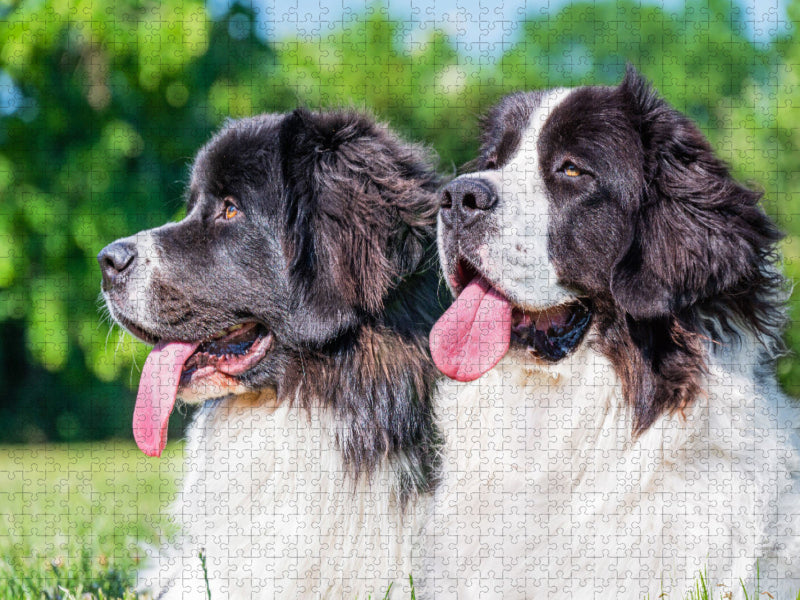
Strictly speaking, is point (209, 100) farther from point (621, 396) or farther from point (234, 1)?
point (621, 396)

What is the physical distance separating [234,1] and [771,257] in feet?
43.2

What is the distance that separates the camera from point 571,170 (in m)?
3.25

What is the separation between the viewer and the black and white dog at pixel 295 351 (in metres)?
3.46

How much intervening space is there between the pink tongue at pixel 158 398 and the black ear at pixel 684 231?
1.77 m

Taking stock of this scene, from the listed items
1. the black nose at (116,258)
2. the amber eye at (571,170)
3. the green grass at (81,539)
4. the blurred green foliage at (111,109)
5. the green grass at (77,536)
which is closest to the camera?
the amber eye at (571,170)

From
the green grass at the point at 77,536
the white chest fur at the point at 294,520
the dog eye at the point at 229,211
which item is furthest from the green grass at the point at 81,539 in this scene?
the dog eye at the point at 229,211

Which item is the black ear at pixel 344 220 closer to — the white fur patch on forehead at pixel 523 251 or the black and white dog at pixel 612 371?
the black and white dog at pixel 612 371

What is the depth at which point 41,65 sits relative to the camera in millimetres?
12656

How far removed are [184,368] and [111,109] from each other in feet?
35.5

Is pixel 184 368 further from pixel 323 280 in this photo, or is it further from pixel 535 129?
pixel 535 129

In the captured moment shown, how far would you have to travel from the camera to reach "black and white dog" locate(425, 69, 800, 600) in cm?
297

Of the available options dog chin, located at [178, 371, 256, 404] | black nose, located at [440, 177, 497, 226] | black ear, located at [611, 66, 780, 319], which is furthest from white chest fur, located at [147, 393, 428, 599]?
black ear, located at [611, 66, 780, 319]

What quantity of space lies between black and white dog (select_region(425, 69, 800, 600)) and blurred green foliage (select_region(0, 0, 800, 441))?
7865mm

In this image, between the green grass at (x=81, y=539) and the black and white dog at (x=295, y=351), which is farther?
the green grass at (x=81, y=539)
